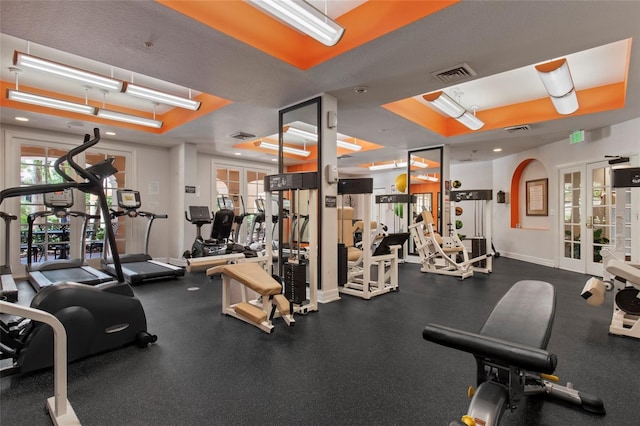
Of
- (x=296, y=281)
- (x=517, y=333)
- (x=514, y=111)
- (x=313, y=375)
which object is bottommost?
(x=313, y=375)

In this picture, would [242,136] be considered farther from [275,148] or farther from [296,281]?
[296,281]

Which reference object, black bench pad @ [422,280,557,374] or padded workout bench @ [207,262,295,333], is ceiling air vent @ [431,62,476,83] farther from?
padded workout bench @ [207,262,295,333]

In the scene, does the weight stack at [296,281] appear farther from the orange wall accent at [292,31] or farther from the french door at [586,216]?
the french door at [586,216]

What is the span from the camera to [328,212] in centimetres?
412

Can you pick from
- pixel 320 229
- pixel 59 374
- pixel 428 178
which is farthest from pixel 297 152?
pixel 59 374

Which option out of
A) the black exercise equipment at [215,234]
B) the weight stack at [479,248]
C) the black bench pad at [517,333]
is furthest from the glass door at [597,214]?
the black exercise equipment at [215,234]

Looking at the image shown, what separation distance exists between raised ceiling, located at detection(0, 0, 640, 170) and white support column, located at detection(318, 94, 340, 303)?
302 mm

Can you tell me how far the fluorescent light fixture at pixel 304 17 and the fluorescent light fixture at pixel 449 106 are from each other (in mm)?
2148

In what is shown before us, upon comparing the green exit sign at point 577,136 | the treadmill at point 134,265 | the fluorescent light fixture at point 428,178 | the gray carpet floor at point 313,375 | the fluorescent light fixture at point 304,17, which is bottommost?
the gray carpet floor at point 313,375

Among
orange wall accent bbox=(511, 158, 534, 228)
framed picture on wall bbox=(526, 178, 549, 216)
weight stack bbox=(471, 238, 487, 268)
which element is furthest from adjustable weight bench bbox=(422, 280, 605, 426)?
orange wall accent bbox=(511, 158, 534, 228)

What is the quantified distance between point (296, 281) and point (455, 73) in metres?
2.93

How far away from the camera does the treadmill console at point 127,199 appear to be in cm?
581

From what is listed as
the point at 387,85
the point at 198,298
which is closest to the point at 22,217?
the point at 198,298

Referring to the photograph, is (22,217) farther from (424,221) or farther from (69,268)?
(424,221)
